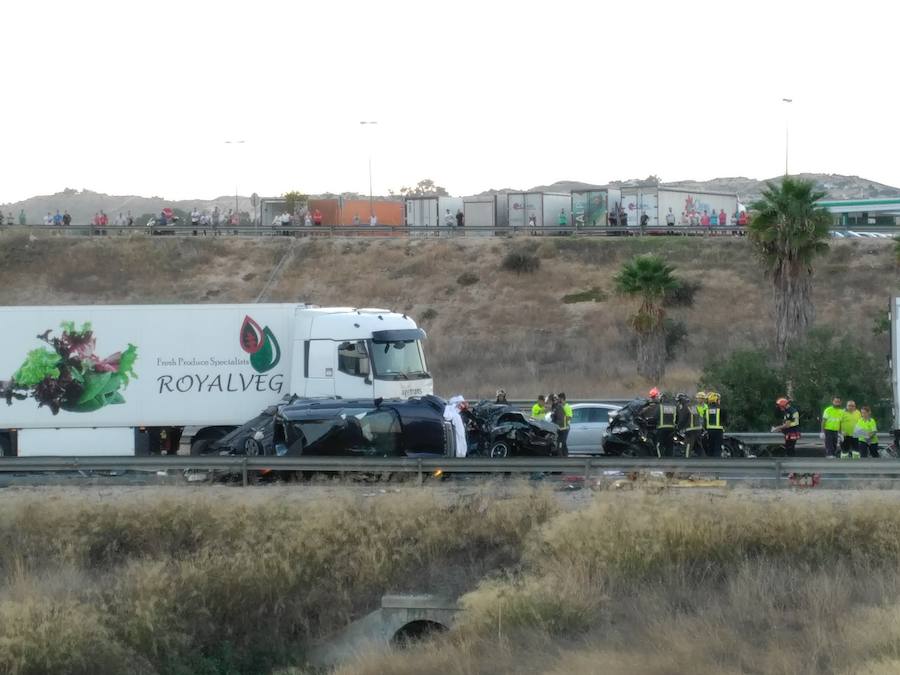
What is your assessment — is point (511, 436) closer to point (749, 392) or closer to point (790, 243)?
point (749, 392)

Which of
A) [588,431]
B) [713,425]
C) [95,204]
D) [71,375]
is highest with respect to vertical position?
[95,204]

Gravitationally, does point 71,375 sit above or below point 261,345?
below

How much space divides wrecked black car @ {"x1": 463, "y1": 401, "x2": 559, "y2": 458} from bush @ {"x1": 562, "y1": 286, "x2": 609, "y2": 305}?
28.5 metres

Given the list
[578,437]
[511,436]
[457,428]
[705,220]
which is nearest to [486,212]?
[705,220]

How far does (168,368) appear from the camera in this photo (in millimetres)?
24000

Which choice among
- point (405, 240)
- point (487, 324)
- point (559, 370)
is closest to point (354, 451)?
point (559, 370)

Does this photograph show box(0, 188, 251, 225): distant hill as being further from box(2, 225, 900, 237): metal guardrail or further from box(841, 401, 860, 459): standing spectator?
box(841, 401, 860, 459): standing spectator

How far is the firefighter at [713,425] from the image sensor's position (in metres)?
21.5

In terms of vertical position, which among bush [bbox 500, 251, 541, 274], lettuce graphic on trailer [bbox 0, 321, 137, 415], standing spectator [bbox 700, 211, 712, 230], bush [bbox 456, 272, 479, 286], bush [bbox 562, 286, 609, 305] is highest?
standing spectator [bbox 700, 211, 712, 230]

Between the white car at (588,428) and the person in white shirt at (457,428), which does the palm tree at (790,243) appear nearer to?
the white car at (588,428)

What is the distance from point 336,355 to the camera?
23438 millimetres

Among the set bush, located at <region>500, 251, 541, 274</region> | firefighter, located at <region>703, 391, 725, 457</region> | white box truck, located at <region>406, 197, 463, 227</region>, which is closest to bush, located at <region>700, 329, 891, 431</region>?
firefighter, located at <region>703, 391, 725, 457</region>

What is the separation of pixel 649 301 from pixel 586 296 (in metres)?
13.5

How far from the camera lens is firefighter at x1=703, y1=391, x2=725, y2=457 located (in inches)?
847
